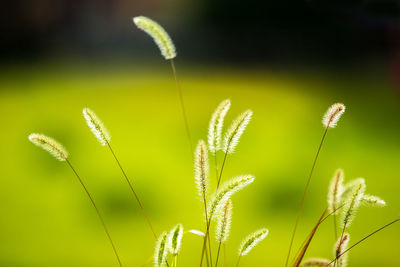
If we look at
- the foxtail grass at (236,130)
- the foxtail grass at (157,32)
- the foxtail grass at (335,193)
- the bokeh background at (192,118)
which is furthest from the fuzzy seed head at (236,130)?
the bokeh background at (192,118)

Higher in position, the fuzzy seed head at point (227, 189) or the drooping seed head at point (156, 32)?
the drooping seed head at point (156, 32)

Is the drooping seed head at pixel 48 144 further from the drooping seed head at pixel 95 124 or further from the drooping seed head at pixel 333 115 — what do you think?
the drooping seed head at pixel 333 115

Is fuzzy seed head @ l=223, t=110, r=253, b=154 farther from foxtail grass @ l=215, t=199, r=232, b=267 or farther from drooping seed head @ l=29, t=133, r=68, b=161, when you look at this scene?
drooping seed head @ l=29, t=133, r=68, b=161

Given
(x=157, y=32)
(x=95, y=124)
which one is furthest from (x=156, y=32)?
(x=95, y=124)

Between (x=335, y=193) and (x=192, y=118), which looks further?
(x=192, y=118)

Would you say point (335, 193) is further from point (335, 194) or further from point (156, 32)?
point (156, 32)

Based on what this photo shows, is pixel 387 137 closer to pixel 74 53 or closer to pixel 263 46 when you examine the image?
pixel 263 46
